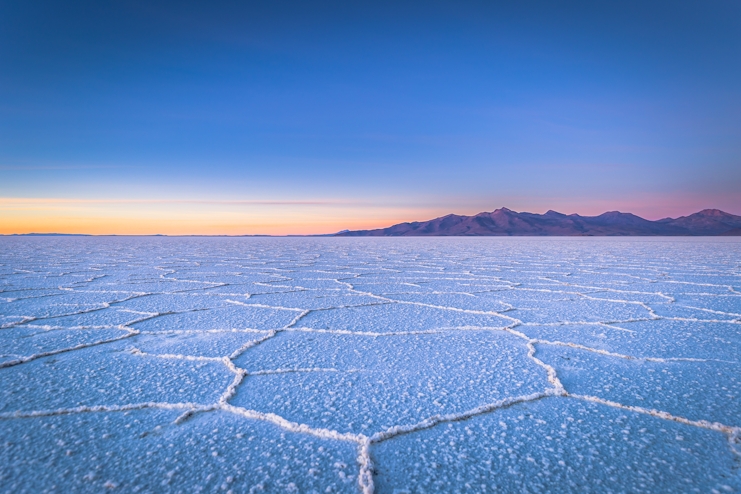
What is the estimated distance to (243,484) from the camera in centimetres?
87

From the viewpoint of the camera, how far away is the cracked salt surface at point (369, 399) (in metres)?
0.90

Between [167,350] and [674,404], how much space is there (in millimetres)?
1898

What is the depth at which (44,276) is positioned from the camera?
4.46 metres

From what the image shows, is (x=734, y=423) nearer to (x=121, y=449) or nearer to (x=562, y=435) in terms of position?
(x=562, y=435)

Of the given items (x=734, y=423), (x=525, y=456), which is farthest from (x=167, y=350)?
(x=734, y=423)

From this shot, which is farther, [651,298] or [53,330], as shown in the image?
[651,298]

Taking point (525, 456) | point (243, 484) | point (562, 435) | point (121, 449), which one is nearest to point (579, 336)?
point (562, 435)

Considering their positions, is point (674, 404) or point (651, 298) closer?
point (674, 404)

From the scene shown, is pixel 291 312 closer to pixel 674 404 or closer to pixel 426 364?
pixel 426 364

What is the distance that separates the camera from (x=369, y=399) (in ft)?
4.21

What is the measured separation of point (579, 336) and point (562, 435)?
1.10 meters

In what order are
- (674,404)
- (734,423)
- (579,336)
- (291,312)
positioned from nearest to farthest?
(734,423), (674,404), (579,336), (291,312)

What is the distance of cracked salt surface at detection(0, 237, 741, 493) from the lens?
2.96ft

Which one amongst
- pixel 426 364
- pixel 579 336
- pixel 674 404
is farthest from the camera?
pixel 579 336
